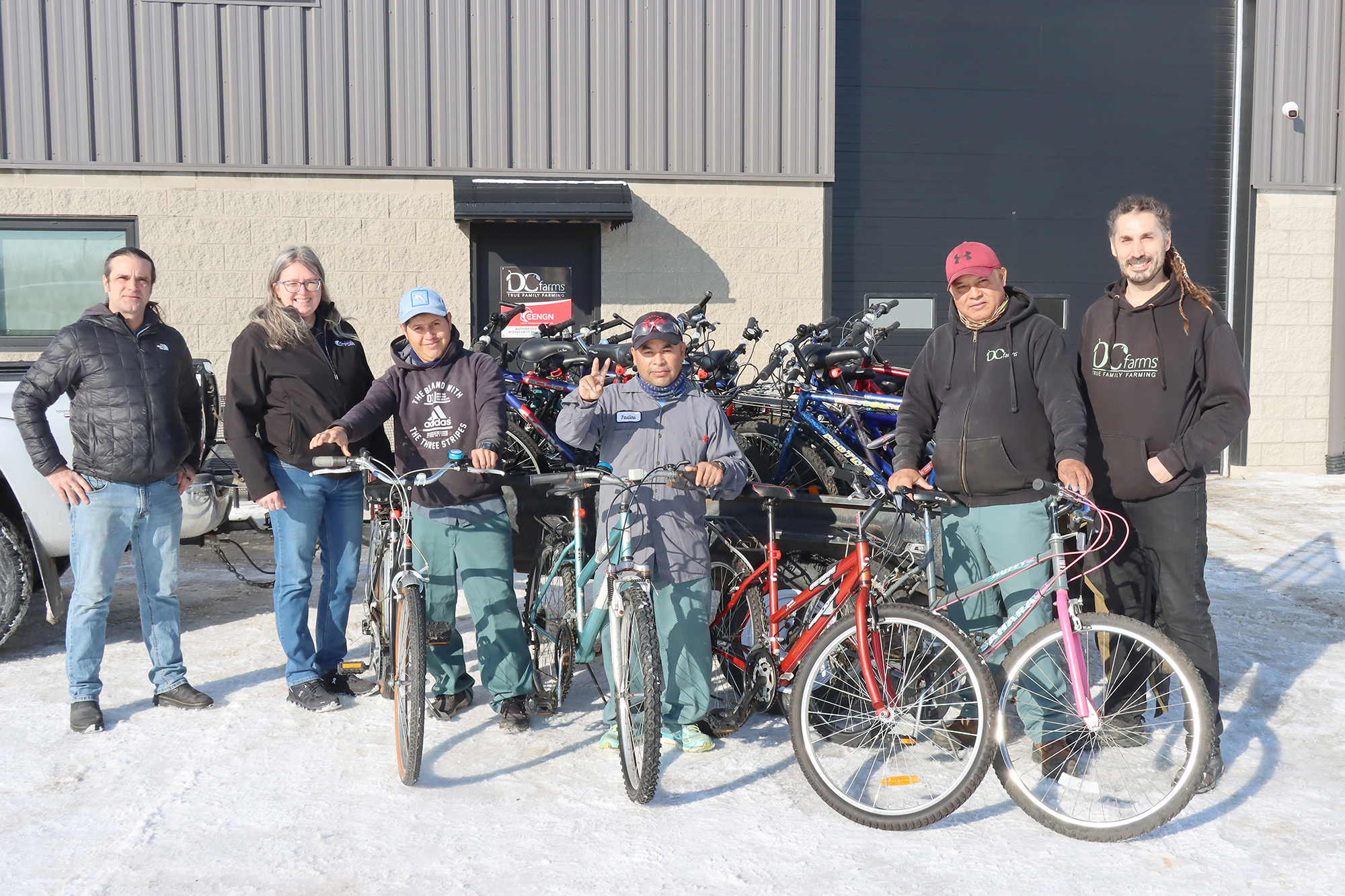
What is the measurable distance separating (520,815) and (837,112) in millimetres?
8202

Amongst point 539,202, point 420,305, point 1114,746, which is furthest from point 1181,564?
point 539,202

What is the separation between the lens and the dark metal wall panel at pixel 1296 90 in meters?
10.5

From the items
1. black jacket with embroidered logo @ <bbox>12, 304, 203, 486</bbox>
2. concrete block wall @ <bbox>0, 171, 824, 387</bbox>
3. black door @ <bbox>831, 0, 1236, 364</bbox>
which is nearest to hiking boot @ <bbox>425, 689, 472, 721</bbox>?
black jacket with embroidered logo @ <bbox>12, 304, 203, 486</bbox>

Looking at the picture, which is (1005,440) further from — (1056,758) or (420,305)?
(420,305)

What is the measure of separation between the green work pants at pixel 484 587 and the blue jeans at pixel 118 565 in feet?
3.63

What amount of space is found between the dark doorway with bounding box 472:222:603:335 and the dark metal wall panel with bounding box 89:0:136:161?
3.02 m

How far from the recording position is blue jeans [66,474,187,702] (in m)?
4.07

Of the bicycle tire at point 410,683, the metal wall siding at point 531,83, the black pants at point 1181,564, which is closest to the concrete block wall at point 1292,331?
the metal wall siding at point 531,83

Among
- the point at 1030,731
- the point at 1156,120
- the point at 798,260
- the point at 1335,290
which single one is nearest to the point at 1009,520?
the point at 1030,731

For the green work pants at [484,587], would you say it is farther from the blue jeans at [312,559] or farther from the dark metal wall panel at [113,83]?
the dark metal wall panel at [113,83]

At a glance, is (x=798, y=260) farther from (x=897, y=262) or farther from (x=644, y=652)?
(x=644, y=652)

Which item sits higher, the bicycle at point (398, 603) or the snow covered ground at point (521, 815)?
the bicycle at point (398, 603)

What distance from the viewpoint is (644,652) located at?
11.0 feet

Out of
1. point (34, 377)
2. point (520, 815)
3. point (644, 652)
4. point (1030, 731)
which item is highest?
point (34, 377)
